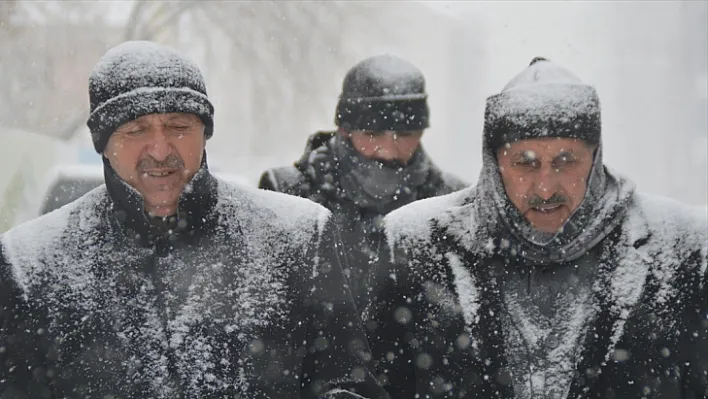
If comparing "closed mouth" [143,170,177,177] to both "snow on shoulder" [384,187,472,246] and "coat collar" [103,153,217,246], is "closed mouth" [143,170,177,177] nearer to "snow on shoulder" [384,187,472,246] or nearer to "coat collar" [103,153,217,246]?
"coat collar" [103,153,217,246]

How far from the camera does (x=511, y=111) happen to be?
3420 mm

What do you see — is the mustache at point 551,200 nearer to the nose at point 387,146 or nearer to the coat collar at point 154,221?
the coat collar at point 154,221

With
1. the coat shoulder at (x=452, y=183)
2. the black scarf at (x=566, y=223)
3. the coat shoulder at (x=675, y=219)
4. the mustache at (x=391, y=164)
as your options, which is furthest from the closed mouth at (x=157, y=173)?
the coat shoulder at (x=452, y=183)

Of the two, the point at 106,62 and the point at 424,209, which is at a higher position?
the point at 106,62

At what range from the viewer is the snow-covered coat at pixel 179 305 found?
9.93 feet

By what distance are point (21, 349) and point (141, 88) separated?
2.61ft

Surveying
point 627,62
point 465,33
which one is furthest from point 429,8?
point 627,62

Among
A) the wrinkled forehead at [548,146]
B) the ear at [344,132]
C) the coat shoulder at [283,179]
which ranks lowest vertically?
the coat shoulder at [283,179]

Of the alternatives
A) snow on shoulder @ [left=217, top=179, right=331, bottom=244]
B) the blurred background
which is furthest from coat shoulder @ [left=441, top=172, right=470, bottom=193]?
the blurred background

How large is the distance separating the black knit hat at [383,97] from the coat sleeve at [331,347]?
6.98 feet

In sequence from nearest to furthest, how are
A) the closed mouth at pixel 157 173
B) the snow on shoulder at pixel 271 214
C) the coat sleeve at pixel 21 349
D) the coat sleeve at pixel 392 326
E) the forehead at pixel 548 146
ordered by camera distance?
the coat sleeve at pixel 21 349, the closed mouth at pixel 157 173, the snow on shoulder at pixel 271 214, the forehead at pixel 548 146, the coat sleeve at pixel 392 326

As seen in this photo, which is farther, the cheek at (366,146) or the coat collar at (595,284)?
the cheek at (366,146)

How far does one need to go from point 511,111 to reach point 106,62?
4.05ft

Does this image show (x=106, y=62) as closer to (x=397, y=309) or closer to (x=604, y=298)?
(x=397, y=309)
